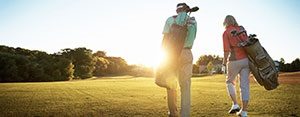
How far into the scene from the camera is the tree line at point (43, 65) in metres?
58.6

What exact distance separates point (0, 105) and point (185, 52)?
629 centimetres

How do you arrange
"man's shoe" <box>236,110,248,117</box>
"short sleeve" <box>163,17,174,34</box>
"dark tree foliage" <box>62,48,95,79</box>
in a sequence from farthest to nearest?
"dark tree foliage" <box>62,48,95,79</box>
"man's shoe" <box>236,110,248,117</box>
"short sleeve" <box>163,17,174,34</box>

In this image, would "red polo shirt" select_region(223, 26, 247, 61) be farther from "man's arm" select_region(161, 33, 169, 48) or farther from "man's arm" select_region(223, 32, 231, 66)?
"man's arm" select_region(161, 33, 169, 48)

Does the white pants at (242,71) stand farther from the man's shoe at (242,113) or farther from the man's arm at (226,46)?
the man's shoe at (242,113)

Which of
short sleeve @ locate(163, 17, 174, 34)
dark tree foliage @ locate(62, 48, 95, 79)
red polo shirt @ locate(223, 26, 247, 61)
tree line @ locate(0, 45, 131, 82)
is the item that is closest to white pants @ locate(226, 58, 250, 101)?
red polo shirt @ locate(223, 26, 247, 61)

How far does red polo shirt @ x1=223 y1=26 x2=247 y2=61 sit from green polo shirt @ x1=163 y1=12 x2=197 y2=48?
1.80m

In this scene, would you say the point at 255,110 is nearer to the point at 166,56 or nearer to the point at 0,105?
the point at 166,56

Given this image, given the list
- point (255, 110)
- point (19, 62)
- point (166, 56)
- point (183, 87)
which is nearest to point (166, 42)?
point (166, 56)

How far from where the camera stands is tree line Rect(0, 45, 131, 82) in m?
58.6

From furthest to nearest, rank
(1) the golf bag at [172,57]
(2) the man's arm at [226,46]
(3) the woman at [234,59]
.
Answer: (2) the man's arm at [226,46] → (3) the woman at [234,59] → (1) the golf bag at [172,57]

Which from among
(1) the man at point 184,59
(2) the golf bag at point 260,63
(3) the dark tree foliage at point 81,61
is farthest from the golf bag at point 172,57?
(3) the dark tree foliage at point 81,61

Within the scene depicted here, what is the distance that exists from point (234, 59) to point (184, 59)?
2.09 metres

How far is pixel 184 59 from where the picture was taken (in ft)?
21.8

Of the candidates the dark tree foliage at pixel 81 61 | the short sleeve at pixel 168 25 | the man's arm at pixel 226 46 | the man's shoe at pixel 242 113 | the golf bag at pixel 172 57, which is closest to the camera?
the golf bag at pixel 172 57
